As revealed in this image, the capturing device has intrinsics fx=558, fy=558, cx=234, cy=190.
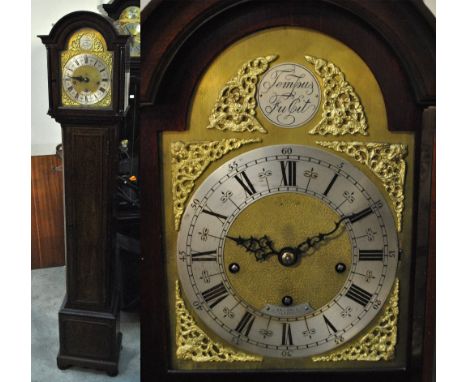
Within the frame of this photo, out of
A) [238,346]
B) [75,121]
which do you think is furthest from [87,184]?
[238,346]

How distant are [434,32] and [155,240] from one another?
0.70m

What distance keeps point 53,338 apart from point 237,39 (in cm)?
71

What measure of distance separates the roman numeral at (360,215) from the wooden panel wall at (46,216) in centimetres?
60

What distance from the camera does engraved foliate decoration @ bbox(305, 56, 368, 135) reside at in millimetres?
1135

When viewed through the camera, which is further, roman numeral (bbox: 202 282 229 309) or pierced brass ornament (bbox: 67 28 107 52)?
Answer: roman numeral (bbox: 202 282 229 309)

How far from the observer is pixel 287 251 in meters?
1.17

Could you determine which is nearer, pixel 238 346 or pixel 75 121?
pixel 75 121

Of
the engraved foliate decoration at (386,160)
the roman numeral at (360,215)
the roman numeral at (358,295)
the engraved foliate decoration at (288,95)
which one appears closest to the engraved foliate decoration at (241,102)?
the engraved foliate decoration at (288,95)

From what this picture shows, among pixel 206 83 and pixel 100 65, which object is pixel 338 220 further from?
pixel 100 65

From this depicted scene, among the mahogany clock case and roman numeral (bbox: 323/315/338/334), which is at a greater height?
the mahogany clock case

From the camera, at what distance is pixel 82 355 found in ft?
3.75

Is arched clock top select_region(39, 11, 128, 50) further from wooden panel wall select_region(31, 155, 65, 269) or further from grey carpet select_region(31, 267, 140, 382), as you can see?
grey carpet select_region(31, 267, 140, 382)

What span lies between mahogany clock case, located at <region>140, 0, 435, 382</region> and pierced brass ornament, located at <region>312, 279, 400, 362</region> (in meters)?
0.05

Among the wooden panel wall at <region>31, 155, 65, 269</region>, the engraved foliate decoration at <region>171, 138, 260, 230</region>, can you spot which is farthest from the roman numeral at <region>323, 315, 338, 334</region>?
the wooden panel wall at <region>31, 155, 65, 269</region>
